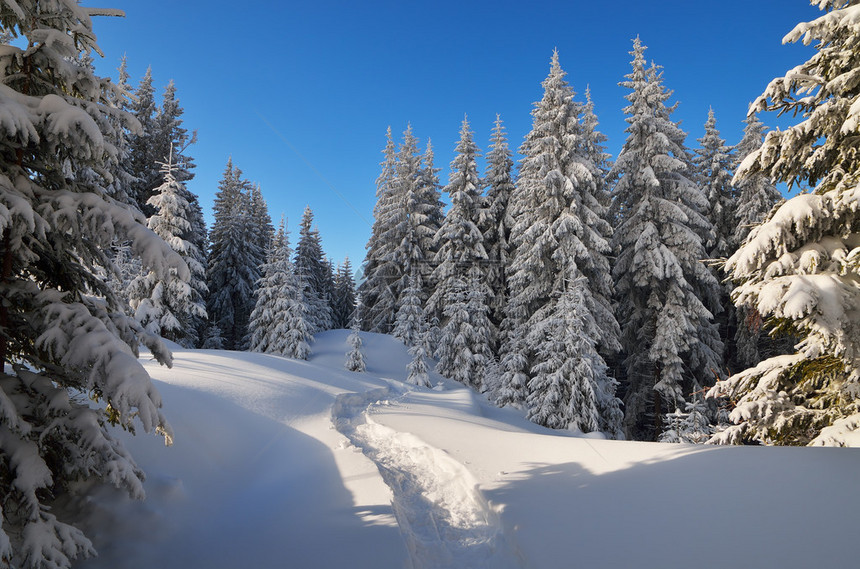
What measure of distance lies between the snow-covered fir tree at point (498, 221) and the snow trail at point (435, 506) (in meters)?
15.0

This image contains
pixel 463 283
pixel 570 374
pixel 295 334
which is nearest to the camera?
pixel 570 374

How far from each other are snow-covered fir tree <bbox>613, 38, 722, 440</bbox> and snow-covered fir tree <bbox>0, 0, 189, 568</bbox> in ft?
57.6

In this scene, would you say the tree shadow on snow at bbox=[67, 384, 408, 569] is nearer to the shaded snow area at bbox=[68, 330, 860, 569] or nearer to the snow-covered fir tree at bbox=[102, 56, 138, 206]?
the shaded snow area at bbox=[68, 330, 860, 569]

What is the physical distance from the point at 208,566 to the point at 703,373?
20387 millimetres

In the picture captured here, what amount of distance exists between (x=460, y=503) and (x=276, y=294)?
1994 cm

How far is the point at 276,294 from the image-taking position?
23.3m

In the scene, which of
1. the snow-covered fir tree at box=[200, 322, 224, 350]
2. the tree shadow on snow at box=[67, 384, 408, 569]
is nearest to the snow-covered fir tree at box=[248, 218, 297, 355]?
the snow-covered fir tree at box=[200, 322, 224, 350]

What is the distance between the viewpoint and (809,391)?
5.69 metres

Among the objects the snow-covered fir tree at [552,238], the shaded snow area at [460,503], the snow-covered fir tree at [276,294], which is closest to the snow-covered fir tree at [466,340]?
the snow-covered fir tree at [552,238]

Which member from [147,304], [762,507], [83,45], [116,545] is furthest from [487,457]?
[147,304]

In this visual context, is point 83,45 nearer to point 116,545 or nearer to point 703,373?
point 116,545

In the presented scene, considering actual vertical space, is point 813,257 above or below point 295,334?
above

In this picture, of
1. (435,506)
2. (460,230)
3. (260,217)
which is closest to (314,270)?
(260,217)

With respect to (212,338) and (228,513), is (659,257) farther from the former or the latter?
(212,338)
